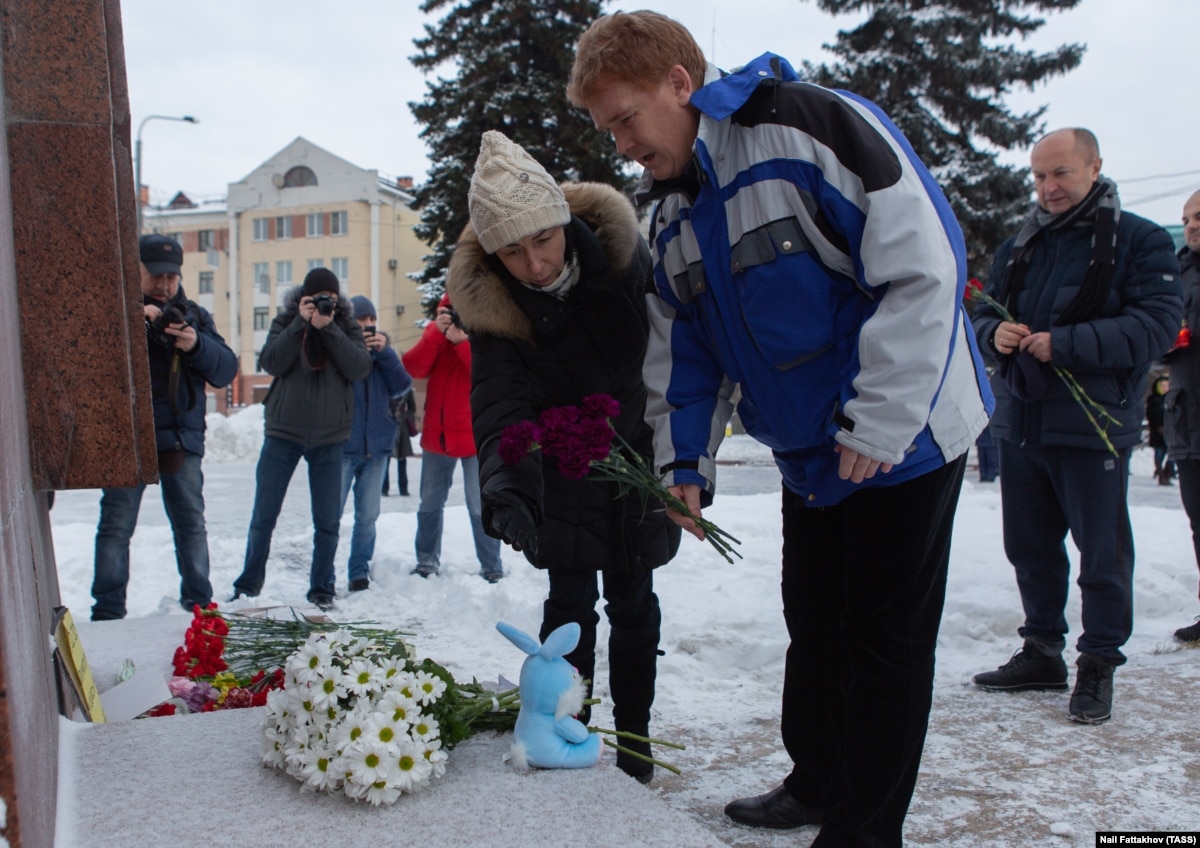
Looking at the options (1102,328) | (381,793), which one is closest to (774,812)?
(381,793)

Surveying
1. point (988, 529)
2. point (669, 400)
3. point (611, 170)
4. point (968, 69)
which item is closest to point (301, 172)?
point (611, 170)

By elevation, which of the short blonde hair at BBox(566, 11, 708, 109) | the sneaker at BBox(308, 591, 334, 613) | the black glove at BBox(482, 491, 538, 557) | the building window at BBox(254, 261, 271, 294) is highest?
the building window at BBox(254, 261, 271, 294)

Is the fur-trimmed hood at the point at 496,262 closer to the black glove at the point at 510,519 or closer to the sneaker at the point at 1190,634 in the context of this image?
the black glove at the point at 510,519

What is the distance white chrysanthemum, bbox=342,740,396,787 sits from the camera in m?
2.10

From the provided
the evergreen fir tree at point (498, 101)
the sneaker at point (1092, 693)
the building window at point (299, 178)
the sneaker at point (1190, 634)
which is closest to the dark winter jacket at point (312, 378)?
the sneaker at point (1092, 693)

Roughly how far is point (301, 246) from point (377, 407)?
41143 millimetres

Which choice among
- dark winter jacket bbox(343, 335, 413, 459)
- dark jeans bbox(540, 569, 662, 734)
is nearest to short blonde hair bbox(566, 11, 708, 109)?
dark jeans bbox(540, 569, 662, 734)

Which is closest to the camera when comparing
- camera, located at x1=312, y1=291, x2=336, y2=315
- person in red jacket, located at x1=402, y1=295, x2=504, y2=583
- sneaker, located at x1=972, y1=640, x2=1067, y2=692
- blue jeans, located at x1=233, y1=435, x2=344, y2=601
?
sneaker, located at x1=972, y1=640, x2=1067, y2=692

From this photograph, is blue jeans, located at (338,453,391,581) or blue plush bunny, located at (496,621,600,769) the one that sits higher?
blue plush bunny, located at (496,621,600,769)

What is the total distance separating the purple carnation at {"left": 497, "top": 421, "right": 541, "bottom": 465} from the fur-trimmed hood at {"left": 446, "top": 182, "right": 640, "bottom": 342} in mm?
475

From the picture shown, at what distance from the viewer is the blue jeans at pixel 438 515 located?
647 centimetres

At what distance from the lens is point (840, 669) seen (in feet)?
8.43

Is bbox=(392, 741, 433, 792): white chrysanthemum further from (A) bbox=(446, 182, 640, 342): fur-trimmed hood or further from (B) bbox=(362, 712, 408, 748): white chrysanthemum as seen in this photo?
(A) bbox=(446, 182, 640, 342): fur-trimmed hood

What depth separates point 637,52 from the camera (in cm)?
225
